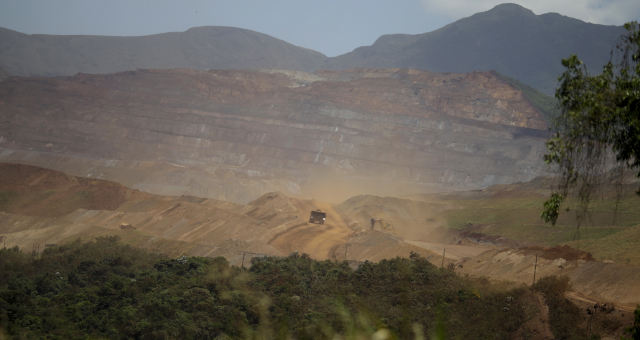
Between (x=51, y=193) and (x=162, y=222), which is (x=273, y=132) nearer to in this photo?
(x=51, y=193)

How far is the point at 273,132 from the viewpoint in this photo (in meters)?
121

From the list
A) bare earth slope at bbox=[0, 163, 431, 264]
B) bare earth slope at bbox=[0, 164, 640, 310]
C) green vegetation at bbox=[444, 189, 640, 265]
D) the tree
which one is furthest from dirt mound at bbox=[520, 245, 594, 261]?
the tree

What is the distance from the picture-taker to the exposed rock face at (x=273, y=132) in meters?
99.2

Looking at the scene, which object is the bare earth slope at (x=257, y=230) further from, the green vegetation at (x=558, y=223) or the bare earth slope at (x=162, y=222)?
the green vegetation at (x=558, y=223)

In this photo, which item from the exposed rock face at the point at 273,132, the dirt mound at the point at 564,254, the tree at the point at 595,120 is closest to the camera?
the tree at the point at 595,120

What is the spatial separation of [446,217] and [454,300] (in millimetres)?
44718

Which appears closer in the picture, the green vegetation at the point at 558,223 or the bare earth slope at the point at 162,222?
the green vegetation at the point at 558,223

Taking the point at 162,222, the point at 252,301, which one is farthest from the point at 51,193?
the point at 252,301

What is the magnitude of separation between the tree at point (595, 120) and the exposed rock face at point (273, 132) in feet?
262

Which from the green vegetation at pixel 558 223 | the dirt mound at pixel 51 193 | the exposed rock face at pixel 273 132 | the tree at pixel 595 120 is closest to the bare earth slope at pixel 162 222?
the dirt mound at pixel 51 193

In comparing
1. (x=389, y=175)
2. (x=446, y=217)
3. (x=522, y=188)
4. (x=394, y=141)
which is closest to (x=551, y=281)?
(x=446, y=217)

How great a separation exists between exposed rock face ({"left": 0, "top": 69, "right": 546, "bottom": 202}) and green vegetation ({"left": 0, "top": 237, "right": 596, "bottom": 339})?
193ft

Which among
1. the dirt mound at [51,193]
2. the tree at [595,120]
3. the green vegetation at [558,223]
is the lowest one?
the dirt mound at [51,193]

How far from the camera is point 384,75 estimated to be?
148 meters
